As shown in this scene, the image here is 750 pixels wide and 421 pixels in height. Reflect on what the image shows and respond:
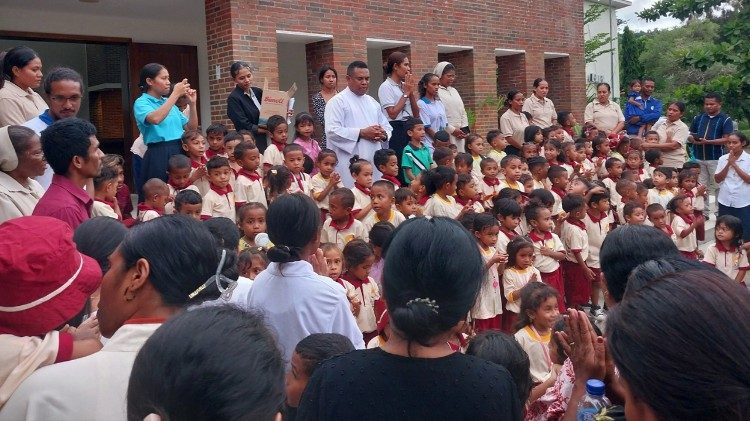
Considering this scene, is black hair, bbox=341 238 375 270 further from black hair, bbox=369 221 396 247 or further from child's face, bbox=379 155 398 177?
child's face, bbox=379 155 398 177

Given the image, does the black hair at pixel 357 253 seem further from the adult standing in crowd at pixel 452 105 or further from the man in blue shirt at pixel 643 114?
the man in blue shirt at pixel 643 114

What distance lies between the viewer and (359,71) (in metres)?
7.80

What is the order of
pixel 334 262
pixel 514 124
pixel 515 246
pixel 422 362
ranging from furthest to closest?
pixel 514 124, pixel 515 246, pixel 334 262, pixel 422 362

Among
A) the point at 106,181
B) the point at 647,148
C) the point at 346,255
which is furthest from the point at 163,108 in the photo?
the point at 647,148

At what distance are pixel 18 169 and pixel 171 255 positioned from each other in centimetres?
196

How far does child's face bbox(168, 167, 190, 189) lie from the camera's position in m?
6.09

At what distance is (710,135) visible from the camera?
36.3 ft

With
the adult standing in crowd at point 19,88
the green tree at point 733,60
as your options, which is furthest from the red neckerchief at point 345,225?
the green tree at point 733,60

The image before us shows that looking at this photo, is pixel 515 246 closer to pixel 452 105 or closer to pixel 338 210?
pixel 338 210

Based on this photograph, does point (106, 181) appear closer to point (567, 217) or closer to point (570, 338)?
point (570, 338)

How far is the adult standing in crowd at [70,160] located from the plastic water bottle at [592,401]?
2.31m

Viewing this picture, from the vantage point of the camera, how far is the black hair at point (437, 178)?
265 inches

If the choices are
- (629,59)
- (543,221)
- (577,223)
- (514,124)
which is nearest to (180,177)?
(543,221)

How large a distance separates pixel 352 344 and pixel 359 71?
5384mm
